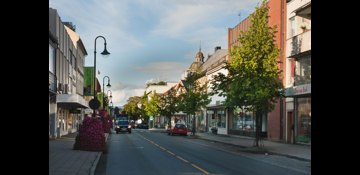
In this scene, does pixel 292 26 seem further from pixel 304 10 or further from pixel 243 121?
pixel 243 121

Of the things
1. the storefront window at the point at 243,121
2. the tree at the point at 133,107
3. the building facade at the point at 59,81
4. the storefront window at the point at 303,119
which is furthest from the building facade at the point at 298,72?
the tree at the point at 133,107

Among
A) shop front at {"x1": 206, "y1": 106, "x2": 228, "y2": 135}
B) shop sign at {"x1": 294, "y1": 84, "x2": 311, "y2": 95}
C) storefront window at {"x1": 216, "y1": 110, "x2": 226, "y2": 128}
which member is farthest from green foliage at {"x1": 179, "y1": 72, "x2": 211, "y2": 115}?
shop sign at {"x1": 294, "y1": 84, "x2": 311, "y2": 95}

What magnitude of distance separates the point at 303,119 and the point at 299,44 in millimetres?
5370

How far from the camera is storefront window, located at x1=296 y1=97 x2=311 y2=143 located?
2769 centimetres

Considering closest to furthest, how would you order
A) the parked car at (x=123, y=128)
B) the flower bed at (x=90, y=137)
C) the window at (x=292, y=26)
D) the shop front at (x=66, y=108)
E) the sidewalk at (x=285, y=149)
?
the sidewalk at (x=285, y=149)
the flower bed at (x=90, y=137)
the window at (x=292, y=26)
the shop front at (x=66, y=108)
the parked car at (x=123, y=128)

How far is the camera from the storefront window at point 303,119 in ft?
90.8

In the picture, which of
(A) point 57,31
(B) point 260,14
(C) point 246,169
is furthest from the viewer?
(A) point 57,31

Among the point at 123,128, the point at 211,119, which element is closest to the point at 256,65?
the point at 123,128

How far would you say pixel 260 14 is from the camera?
945 inches

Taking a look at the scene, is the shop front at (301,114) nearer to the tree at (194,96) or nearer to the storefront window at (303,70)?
the storefront window at (303,70)
